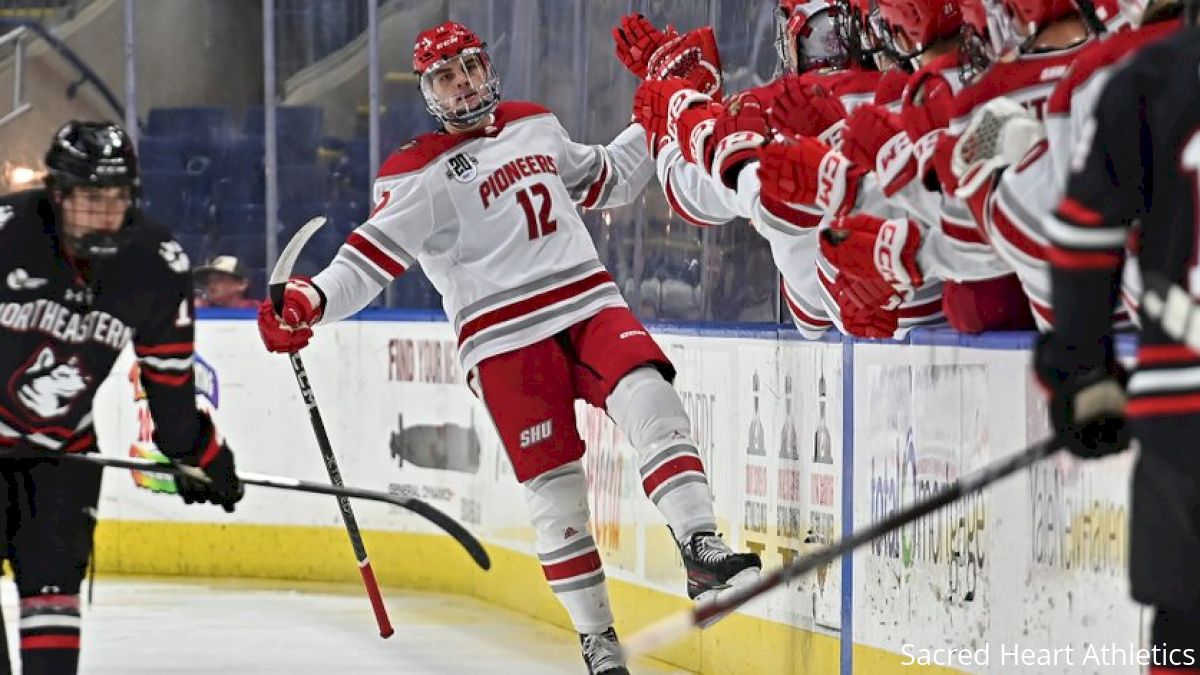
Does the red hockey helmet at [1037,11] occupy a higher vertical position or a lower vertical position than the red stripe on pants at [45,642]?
higher

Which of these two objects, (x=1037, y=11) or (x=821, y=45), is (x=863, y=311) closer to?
(x=821, y=45)

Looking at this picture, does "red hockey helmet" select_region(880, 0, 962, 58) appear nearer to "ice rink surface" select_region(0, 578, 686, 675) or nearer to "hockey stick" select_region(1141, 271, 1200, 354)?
"hockey stick" select_region(1141, 271, 1200, 354)

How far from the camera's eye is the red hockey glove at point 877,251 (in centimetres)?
354

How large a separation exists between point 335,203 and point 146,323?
444 centimetres

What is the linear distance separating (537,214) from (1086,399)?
2.72 metres

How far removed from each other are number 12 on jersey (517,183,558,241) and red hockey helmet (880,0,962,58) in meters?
1.46

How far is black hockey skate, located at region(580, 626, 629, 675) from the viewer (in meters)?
4.79

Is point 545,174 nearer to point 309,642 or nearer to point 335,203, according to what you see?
point 309,642

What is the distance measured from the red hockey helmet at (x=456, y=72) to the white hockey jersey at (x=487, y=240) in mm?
72

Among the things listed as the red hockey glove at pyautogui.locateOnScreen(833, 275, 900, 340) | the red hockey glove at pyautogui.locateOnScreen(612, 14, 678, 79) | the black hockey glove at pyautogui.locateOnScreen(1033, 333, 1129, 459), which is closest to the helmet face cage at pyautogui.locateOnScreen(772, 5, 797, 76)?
the red hockey glove at pyautogui.locateOnScreen(612, 14, 678, 79)

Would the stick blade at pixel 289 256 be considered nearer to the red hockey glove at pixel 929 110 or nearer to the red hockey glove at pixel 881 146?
the red hockey glove at pixel 881 146

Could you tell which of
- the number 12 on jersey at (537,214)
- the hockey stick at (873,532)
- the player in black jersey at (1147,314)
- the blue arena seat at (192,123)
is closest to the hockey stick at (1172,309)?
the player in black jersey at (1147,314)

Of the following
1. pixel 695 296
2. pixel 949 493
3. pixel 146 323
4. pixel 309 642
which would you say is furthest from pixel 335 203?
pixel 949 493

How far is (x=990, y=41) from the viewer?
11.3ft
